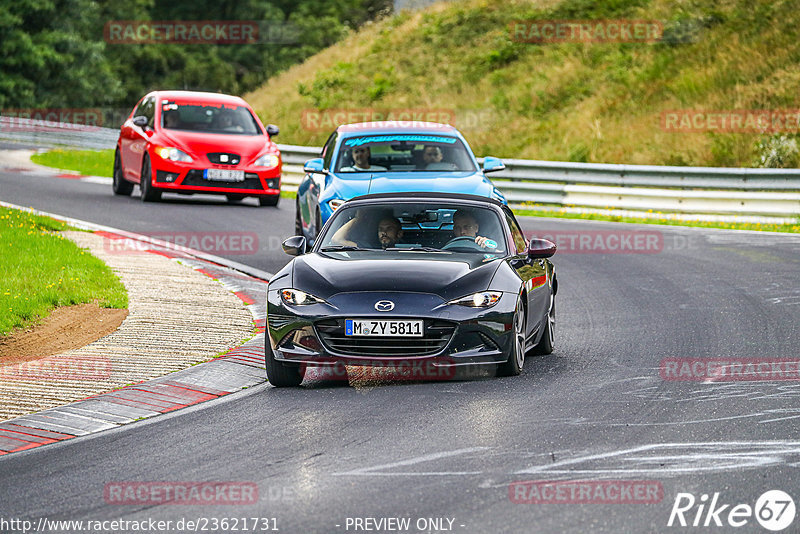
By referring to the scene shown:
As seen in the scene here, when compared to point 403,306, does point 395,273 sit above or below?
above

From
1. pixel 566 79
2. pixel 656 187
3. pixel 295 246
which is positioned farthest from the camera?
pixel 566 79

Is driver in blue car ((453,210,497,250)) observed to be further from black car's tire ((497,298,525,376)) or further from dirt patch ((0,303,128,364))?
dirt patch ((0,303,128,364))

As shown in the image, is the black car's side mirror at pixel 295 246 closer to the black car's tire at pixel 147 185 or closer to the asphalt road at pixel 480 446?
the asphalt road at pixel 480 446

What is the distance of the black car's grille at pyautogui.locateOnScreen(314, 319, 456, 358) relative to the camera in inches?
352

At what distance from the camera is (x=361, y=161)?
1598cm

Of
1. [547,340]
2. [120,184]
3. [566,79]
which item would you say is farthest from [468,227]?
[566,79]

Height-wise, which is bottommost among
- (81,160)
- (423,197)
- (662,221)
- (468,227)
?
(81,160)

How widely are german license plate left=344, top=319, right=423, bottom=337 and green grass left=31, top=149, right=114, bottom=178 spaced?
21603mm

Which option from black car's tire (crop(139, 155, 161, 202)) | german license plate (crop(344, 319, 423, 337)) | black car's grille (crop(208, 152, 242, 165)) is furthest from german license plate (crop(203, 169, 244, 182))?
german license plate (crop(344, 319, 423, 337))

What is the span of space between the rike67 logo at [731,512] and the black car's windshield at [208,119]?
1721 cm

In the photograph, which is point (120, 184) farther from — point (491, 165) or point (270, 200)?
point (491, 165)

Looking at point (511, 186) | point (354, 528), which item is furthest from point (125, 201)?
point (354, 528)

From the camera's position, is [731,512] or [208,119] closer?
[731,512]

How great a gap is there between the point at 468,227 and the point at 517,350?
1314 millimetres
